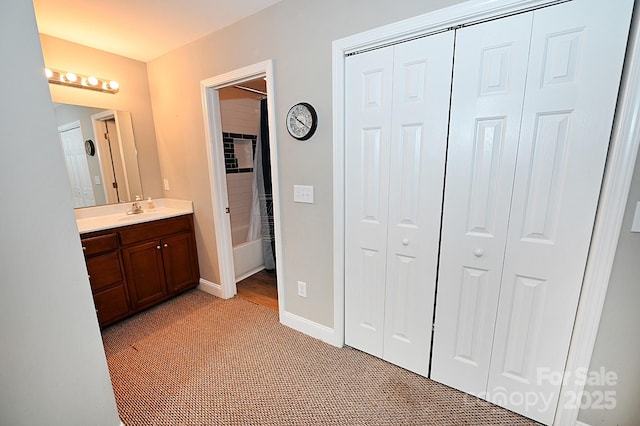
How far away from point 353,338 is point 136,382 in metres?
1.47

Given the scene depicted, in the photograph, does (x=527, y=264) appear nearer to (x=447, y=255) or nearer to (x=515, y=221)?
(x=515, y=221)

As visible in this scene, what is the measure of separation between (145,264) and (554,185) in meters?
3.00

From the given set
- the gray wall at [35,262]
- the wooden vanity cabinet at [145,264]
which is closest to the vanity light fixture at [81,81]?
the wooden vanity cabinet at [145,264]

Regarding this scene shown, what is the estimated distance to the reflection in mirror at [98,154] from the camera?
7.66ft

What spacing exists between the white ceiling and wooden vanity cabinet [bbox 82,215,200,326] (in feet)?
5.12

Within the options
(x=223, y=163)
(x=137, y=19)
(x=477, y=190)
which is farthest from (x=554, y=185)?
(x=137, y=19)

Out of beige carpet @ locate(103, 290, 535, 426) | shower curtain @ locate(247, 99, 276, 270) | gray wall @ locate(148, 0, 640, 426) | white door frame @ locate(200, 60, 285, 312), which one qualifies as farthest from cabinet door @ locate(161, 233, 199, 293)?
shower curtain @ locate(247, 99, 276, 270)

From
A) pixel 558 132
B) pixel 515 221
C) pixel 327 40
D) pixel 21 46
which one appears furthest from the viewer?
pixel 327 40

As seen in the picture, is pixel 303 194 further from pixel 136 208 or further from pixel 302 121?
pixel 136 208

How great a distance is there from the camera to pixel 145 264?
2.38 metres

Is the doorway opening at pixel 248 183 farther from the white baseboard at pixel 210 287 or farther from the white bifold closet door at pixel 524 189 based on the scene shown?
the white bifold closet door at pixel 524 189

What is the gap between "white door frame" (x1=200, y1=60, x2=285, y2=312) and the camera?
6.41ft

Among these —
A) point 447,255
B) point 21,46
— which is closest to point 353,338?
point 447,255

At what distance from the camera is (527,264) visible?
→ 1.29 meters
